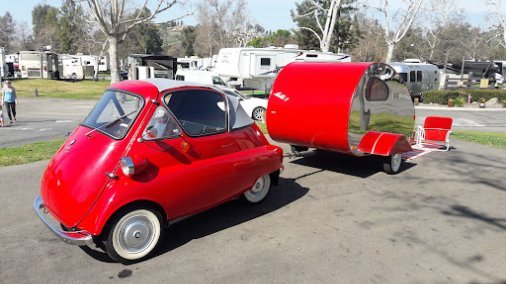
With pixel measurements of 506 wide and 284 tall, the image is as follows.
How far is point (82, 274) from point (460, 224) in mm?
5294

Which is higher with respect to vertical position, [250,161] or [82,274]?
[250,161]

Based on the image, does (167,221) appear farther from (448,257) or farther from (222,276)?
(448,257)

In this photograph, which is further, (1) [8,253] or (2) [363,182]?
(2) [363,182]

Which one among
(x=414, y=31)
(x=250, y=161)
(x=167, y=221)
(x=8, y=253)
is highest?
(x=414, y=31)

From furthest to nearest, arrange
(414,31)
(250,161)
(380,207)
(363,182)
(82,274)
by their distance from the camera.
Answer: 1. (414,31)
2. (363,182)
3. (380,207)
4. (250,161)
5. (82,274)

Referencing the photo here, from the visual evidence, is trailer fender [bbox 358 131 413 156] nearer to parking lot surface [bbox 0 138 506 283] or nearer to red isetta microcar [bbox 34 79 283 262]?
parking lot surface [bbox 0 138 506 283]

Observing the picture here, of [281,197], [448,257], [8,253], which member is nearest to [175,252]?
[8,253]

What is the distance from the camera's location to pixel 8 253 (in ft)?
16.0

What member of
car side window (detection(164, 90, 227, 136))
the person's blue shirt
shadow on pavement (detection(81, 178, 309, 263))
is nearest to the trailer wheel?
shadow on pavement (detection(81, 178, 309, 263))

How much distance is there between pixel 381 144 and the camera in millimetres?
8297

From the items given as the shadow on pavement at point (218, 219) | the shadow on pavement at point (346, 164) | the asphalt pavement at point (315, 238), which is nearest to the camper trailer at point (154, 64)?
the shadow on pavement at point (346, 164)

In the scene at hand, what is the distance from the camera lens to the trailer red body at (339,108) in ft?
26.9

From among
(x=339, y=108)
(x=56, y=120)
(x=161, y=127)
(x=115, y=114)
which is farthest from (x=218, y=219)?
(x=56, y=120)

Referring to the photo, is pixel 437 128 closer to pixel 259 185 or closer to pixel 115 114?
pixel 259 185
